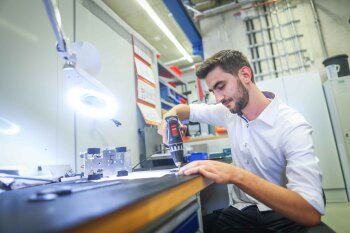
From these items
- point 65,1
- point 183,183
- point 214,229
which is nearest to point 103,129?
point 65,1

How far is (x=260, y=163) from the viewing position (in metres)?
1.08

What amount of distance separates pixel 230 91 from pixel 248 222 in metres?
0.64

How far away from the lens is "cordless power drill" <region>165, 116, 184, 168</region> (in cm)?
102

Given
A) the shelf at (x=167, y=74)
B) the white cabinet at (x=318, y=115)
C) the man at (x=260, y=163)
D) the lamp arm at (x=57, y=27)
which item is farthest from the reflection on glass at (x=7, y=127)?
the white cabinet at (x=318, y=115)

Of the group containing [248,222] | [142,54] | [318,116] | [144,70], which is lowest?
[248,222]

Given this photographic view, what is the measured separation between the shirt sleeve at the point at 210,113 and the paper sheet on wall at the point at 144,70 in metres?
1.01

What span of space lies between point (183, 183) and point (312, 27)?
431 centimetres

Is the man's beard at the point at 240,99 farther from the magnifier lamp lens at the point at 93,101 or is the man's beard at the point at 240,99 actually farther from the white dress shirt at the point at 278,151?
the magnifier lamp lens at the point at 93,101

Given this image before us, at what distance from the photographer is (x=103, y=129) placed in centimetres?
178

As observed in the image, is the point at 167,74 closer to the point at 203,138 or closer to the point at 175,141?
the point at 203,138

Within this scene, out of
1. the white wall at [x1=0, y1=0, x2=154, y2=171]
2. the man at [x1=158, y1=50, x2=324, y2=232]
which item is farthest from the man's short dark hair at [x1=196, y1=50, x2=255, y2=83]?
the white wall at [x1=0, y1=0, x2=154, y2=171]

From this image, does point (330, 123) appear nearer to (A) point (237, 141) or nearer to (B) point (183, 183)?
(A) point (237, 141)

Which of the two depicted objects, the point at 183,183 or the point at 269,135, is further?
the point at 269,135

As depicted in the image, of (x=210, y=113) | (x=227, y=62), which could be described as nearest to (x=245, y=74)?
(x=227, y=62)
